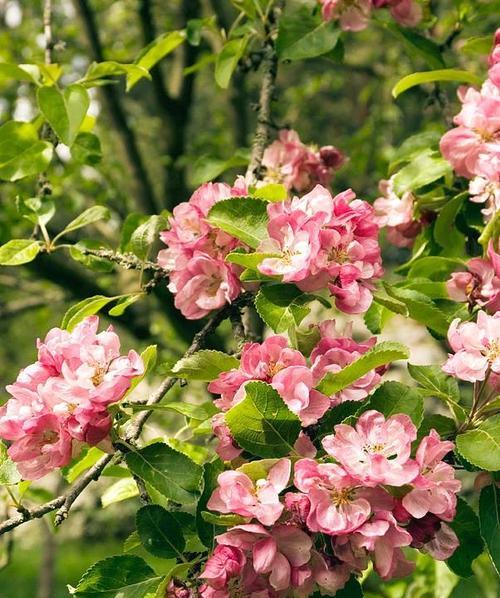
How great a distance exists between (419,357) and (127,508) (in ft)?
14.6

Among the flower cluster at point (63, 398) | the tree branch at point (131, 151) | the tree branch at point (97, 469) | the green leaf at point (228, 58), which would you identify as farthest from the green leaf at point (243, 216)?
the tree branch at point (131, 151)

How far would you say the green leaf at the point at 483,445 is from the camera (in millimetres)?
1100

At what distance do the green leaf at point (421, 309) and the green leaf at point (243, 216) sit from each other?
213 millimetres

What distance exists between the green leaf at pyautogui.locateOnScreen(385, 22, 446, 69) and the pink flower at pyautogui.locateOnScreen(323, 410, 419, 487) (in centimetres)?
112

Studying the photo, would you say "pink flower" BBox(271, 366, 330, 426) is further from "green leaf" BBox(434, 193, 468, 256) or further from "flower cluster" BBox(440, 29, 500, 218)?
"green leaf" BBox(434, 193, 468, 256)

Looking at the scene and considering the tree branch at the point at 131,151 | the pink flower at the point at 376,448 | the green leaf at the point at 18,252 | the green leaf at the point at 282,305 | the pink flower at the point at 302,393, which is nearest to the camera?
the pink flower at the point at 376,448

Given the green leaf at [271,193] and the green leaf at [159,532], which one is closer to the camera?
the green leaf at [159,532]

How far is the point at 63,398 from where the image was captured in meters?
1.13

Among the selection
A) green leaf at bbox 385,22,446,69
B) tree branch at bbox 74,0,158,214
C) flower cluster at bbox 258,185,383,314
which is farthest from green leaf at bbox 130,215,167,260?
tree branch at bbox 74,0,158,214

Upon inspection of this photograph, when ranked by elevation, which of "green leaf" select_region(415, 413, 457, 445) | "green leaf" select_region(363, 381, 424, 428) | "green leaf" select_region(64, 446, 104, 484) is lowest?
"green leaf" select_region(64, 446, 104, 484)

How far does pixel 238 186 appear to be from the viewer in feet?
4.66

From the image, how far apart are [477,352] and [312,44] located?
92 cm

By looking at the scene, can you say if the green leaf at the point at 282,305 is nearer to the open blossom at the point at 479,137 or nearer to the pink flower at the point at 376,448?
the pink flower at the point at 376,448

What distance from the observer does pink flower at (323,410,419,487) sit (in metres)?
1.02
